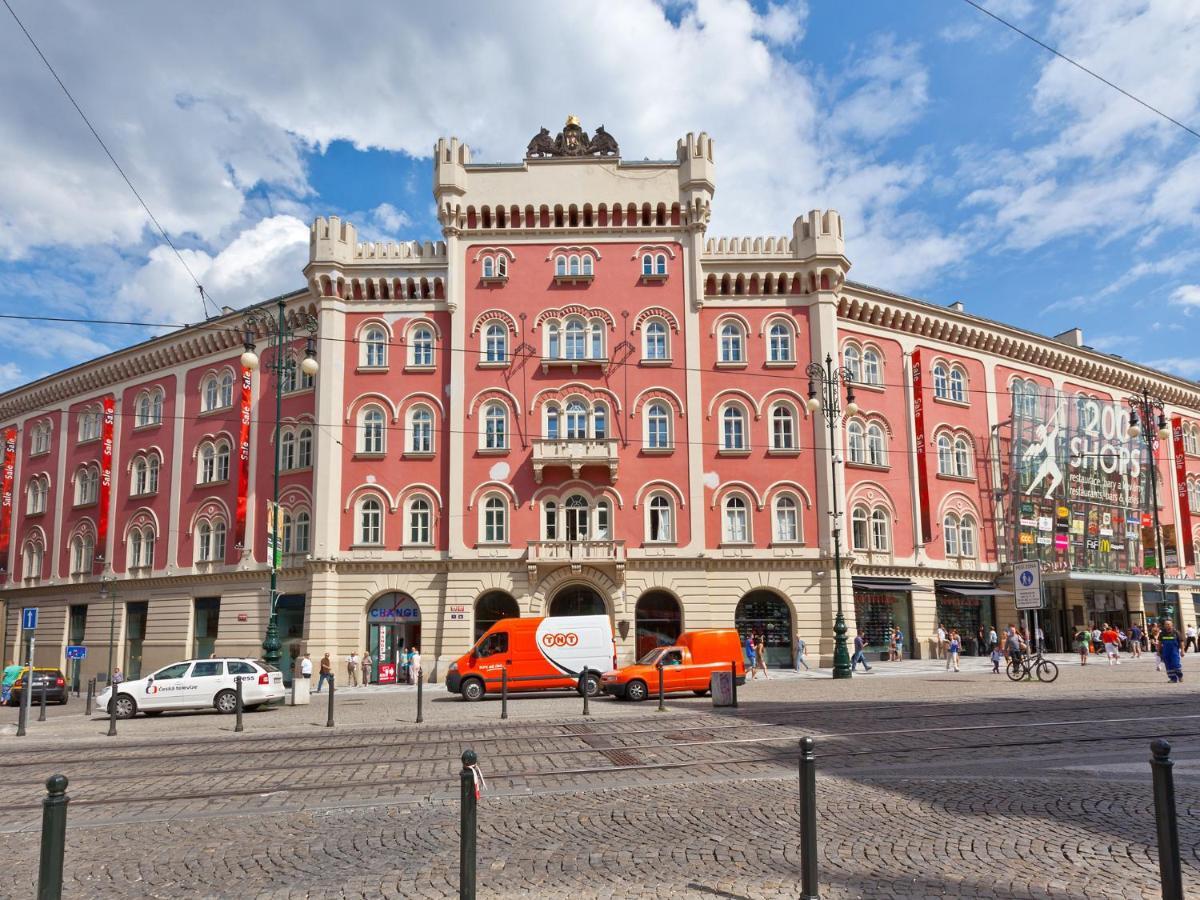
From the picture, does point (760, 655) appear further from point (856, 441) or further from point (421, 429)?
point (421, 429)

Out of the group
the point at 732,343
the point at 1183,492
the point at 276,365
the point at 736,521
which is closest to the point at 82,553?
the point at 276,365

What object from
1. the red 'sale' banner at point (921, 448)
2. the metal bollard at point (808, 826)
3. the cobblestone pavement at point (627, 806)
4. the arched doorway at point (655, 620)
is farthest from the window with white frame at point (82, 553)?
the metal bollard at point (808, 826)

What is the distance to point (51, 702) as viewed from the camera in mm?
32625

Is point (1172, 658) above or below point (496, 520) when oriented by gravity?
below

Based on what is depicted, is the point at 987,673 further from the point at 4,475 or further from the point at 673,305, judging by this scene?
the point at 4,475

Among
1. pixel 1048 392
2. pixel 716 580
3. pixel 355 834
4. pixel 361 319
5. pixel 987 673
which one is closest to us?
pixel 355 834

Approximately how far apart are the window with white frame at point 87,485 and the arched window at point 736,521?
32683 mm

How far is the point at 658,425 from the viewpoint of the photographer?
38.6 meters

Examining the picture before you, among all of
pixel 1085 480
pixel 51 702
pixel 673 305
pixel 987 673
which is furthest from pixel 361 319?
pixel 1085 480

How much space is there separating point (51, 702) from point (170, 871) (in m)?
29.7

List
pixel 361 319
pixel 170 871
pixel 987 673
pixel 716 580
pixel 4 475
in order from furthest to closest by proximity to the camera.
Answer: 1. pixel 4 475
2. pixel 361 319
3. pixel 716 580
4. pixel 987 673
5. pixel 170 871

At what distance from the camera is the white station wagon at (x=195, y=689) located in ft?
75.7

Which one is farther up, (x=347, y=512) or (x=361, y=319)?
(x=361, y=319)

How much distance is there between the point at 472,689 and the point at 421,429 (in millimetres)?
15503
